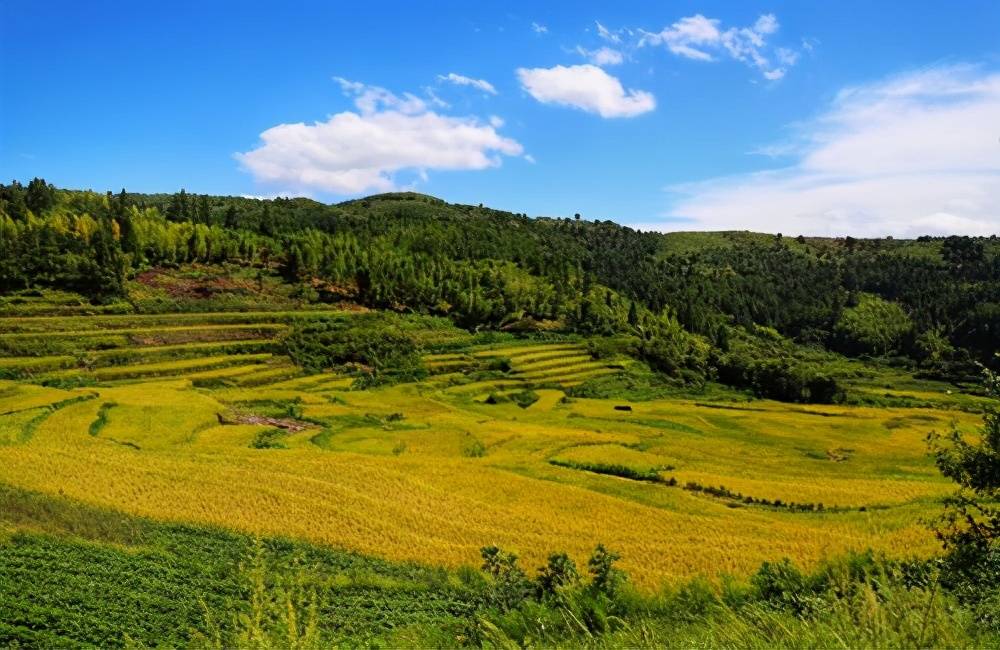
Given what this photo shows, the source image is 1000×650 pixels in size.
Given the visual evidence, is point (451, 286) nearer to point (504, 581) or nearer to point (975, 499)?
Answer: point (504, 581)

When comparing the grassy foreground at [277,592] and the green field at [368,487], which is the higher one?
the grassy foreground at [277,592]

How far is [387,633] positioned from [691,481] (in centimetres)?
2950

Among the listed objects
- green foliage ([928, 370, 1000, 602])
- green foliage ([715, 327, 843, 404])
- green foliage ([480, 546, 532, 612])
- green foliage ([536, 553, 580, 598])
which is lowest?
green foliage ([715, 327, 843, 404])

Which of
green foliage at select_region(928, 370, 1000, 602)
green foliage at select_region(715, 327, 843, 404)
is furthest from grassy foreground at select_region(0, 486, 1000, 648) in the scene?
green foliage at select_region(715, 327, 843, 404)

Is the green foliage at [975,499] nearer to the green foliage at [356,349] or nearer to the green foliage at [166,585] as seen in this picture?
the green foliage at [166,585]

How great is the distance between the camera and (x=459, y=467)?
43.2 metres

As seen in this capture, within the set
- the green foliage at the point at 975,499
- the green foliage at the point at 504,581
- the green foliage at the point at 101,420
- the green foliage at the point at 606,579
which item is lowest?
the green foliage at the point at 101,420

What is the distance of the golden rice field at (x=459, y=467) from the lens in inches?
1190

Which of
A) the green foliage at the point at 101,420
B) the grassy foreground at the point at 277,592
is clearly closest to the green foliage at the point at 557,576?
the grassy foreground at the point at 277,592

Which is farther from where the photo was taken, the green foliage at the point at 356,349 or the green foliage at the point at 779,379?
the green foliage at the point at 779,379

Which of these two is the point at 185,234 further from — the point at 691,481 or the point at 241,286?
the point at 691,481

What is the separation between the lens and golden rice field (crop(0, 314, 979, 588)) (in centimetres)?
3022

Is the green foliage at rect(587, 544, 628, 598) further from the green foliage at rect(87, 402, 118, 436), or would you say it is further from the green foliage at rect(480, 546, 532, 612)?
the green foliage at rect(87, 402, 118, 436)

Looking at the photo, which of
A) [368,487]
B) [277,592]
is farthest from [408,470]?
[277,592]
